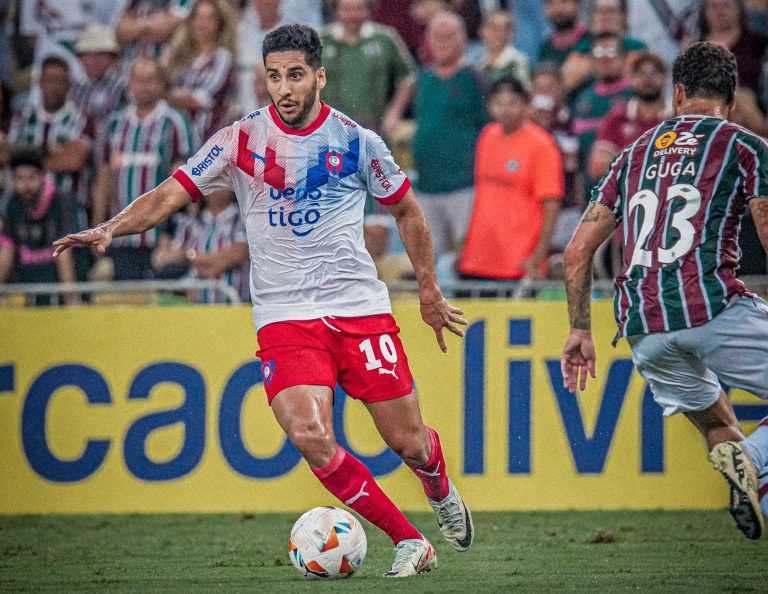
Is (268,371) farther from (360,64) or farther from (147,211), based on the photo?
(360,64)

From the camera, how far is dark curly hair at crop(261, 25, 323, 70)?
5.95 m

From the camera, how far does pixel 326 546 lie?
577 centimetres

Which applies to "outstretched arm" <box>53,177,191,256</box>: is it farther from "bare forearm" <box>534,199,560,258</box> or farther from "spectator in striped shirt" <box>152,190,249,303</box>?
"bare forearm" <box>534,199,560,258</box>

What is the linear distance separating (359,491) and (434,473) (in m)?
0.56

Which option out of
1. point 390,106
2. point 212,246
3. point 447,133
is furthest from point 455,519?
point 390,106

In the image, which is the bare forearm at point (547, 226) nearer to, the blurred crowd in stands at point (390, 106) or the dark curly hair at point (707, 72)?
the blurred crowd in stands at point (390, 106)

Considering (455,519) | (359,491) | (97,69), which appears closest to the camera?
(359,491)

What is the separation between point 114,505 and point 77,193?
3749 mm

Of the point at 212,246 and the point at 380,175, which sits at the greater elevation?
the point at 380,175

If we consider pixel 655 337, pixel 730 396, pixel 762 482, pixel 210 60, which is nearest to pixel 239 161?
pixel 655 337

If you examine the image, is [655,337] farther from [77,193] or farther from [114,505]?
[77,193]

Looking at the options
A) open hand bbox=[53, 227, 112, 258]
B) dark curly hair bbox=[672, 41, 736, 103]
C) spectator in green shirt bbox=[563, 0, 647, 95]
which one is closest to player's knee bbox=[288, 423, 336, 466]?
open hand bbox=[53, 227, 112, 258]

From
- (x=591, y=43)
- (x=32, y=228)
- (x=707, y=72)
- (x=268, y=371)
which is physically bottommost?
(x=268, y=371)

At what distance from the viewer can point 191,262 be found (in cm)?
1059
